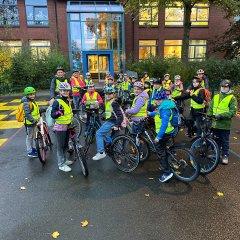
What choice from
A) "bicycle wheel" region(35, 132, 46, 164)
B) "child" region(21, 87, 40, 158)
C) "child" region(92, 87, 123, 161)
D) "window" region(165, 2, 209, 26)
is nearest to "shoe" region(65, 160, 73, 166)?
"bicycle wheel" region(35, 132, 46, 164)

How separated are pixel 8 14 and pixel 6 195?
21.3 meters

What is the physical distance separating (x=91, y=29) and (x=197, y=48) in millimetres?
10906

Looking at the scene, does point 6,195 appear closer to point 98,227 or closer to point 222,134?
point 98,227

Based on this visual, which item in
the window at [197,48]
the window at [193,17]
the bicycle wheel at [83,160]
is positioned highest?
the window at [193,17]

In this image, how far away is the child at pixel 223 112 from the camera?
4648 mm

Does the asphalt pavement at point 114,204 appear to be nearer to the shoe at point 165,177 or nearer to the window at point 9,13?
the shoe at point 165,177

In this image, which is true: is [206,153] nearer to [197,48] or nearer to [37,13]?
[197,48]

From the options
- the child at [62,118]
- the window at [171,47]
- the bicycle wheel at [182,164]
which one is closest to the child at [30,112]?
the child at [62,118]

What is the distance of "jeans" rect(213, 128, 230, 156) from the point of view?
4971mm

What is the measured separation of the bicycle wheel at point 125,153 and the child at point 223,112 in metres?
1.81

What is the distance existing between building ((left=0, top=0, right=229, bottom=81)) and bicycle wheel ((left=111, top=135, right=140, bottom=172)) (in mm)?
17122

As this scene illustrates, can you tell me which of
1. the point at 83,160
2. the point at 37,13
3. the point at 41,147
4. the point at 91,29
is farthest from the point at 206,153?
the point at 37,13

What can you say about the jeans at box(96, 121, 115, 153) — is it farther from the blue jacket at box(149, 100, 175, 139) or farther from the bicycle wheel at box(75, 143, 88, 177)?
the blue jacket at box(149, 100, 175, 139)

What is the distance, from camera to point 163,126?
4008 mm
